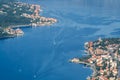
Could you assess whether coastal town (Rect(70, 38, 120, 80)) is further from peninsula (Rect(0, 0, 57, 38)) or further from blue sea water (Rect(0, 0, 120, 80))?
peninsula (Rect(0, 0, 57, 38))

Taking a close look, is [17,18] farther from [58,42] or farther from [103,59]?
[103,59]

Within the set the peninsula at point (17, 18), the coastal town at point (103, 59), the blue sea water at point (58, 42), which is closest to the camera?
the coastal town at point (103, 59)

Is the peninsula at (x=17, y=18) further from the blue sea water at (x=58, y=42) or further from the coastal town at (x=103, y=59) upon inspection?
the coastal town at (x=103, y=59)

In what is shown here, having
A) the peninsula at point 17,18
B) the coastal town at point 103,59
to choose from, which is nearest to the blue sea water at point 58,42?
the coastal town at point 103,59


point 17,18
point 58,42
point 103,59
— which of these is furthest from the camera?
point 17,18

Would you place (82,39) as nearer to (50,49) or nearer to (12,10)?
(50,49)

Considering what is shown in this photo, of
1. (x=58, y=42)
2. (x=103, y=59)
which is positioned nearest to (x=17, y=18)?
(x=58, y=42)

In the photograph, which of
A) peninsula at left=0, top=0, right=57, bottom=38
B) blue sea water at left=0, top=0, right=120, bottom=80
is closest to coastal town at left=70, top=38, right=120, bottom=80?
blue sea water at left=0, top=0, right=120, bottom=80
